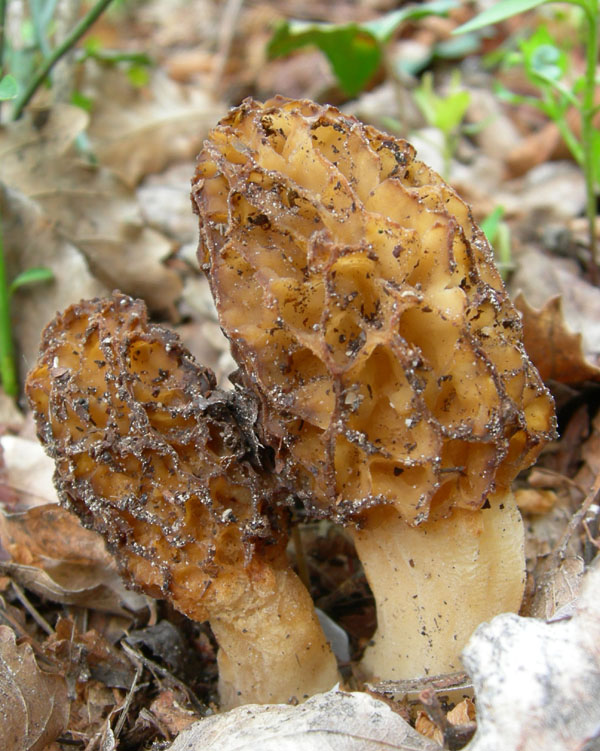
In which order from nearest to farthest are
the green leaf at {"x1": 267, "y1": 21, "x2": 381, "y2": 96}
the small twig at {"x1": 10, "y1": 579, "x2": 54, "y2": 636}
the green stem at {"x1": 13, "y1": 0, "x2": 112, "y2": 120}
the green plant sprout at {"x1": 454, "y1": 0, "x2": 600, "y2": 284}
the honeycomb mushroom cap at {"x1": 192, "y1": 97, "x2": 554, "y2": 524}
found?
1. the honeycomb mushroom cap at {"x1": 192, "y1": 97, "x2": 554, "y2": 524}
2. the small twig at {"x1": 10, "y1": 579, "x2": 54, "y2": 636}
3. the green plant sprout at {"x1": 454, "y1": 0, "x2": 600, "y2": 284}
4. the green stem at {"x1": 13, "y1": 0, "x2": 112, "y2": 120}
5. the green leaf at {"x1": 267, "y1": 21, "x2": 381, "y2": 96}

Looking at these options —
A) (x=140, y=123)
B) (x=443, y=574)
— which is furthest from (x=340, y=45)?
(x=443, y=574)

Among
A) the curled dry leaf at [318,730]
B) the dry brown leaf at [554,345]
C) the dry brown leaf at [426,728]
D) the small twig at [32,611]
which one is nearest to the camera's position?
the curled dry leaf at [318,730]

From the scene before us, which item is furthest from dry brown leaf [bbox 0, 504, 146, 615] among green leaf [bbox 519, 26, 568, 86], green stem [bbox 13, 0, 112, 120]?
green leaf [bbox 519, 26, 568, 86]

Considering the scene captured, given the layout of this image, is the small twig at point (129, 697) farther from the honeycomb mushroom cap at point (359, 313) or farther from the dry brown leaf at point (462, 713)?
the dry brown leaf at point (462, 713)

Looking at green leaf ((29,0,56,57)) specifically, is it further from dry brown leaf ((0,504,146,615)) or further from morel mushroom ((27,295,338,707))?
dry brown leaf ((0,504,146,615))

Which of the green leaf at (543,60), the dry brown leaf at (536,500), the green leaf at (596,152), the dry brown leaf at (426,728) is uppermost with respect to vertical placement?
the green leaf at (543,60)

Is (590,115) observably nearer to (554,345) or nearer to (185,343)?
(554,345)

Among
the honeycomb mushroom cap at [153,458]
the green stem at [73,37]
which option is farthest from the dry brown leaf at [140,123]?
the honeycomb mushroom cap at [153,458]
